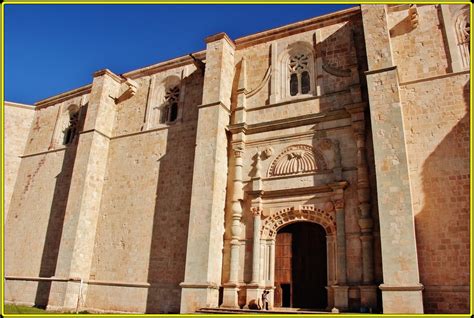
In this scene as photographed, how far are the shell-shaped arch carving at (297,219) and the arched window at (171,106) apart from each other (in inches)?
220

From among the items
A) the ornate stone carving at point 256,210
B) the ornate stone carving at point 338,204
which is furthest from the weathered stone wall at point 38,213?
the ornate stone carving at point 338,204

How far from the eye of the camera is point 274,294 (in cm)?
1052

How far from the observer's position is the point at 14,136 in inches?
720

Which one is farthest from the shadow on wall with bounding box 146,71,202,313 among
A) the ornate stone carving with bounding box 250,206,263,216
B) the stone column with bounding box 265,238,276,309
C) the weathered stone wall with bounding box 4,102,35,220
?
the weathered stone wall with bounding box 4,102,35,220

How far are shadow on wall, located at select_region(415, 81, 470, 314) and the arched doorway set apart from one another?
2362 millimetres

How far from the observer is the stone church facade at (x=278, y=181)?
926cm

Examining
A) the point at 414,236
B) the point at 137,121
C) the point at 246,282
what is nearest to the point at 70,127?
the point at 137,121

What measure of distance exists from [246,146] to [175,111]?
369 cm

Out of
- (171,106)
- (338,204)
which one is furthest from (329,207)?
(171,106)

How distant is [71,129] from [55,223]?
425 centimetres

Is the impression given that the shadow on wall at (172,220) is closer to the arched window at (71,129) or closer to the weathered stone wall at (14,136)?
the arched window at (71,129)

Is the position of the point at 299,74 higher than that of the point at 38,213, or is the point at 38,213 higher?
the point at 299,74

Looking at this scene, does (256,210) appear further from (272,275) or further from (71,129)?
(71,129)

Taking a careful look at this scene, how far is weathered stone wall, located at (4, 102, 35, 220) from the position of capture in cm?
1731
